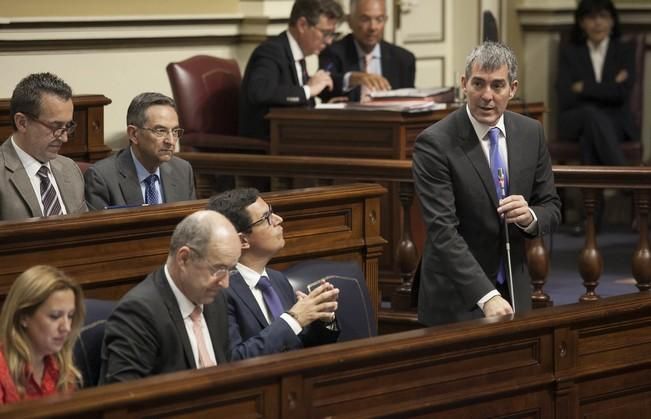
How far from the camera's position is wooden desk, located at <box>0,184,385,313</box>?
430cm

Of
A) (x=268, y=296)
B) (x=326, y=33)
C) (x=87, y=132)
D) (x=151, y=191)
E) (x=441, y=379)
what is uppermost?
(x=326, y=33)

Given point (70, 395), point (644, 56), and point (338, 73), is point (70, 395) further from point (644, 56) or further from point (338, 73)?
point (644, 56)

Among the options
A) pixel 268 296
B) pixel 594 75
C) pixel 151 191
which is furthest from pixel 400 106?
pixel 594 75

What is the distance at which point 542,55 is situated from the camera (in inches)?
388

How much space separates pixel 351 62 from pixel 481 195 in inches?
146

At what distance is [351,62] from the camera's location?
307 inches

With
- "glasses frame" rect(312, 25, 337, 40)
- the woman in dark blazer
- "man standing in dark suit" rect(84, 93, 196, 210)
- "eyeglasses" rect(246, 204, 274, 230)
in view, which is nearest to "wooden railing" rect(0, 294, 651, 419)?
"eyeglasses" rect(246, 204, 274, 230)

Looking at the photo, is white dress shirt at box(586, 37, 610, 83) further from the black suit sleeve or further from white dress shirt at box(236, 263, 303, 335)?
the black suit sleeve

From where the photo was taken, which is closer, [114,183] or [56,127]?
[56,127]

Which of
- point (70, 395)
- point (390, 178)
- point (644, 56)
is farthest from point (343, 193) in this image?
point (644, 56)

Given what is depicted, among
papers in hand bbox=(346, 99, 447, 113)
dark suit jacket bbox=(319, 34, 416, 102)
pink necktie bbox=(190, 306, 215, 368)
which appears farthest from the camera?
dark suit jacket bbox=(319, 34, 416, 102)

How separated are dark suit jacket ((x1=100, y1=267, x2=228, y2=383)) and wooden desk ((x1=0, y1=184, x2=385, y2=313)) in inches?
26.9

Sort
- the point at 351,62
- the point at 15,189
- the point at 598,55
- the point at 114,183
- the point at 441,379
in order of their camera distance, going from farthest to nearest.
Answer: the point at 598,55 → the point at 351,62 → the point at 114,183 → the point at 15,189 → the point at 441,379

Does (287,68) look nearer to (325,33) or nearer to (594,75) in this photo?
(325,33)
